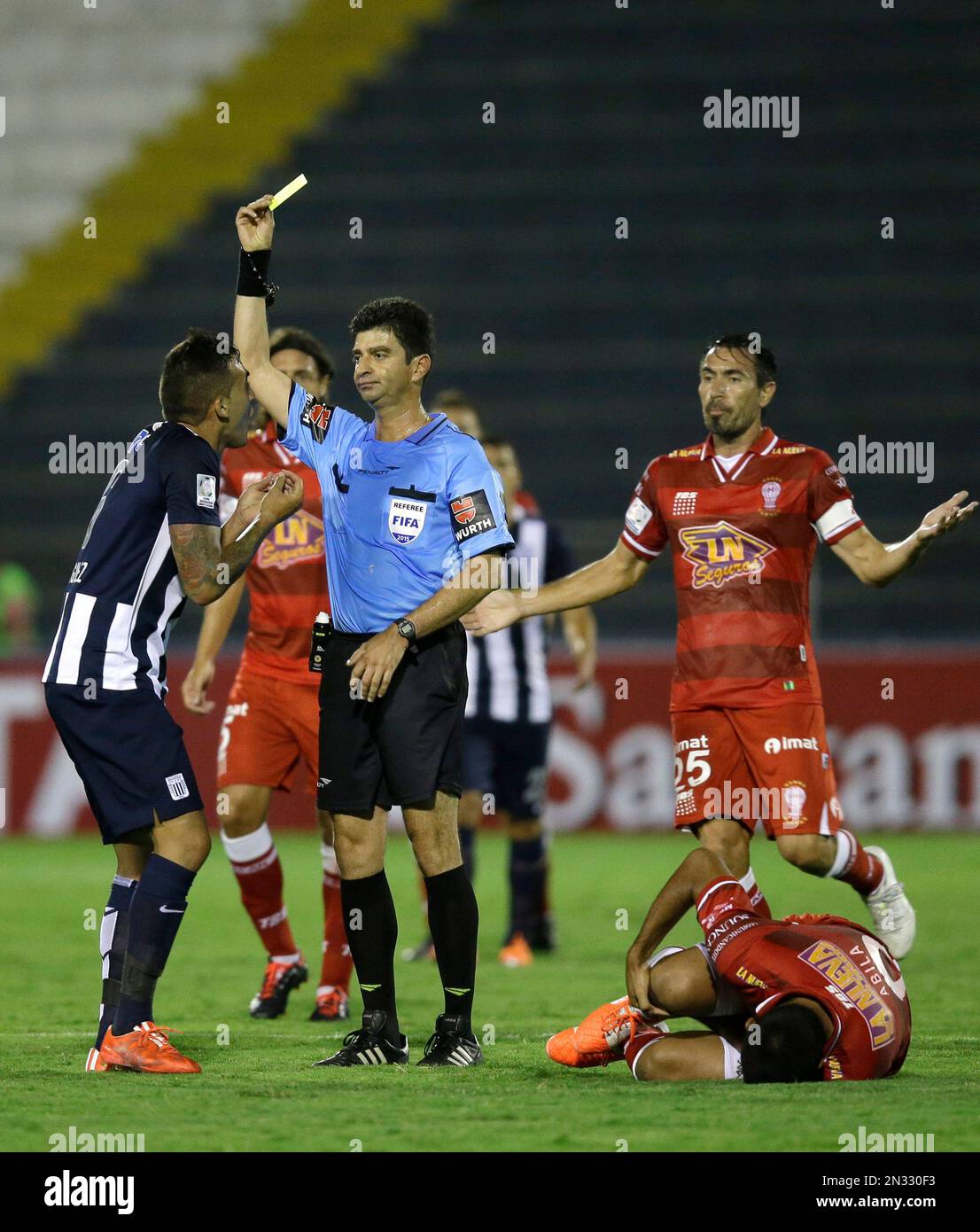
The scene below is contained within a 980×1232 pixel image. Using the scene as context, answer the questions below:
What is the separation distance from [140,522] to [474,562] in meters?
1.00

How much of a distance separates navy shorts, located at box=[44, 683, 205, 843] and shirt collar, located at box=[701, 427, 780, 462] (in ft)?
6.85

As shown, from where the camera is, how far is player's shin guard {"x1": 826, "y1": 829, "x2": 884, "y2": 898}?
639cm

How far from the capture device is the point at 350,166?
21.2 m

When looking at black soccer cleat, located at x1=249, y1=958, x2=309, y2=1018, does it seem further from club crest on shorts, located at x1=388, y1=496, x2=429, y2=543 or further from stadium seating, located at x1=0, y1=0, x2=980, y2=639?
stadium seating, located at x1=0, y1=0, x2=980, y2=639

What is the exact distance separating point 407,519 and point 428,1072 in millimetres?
1595

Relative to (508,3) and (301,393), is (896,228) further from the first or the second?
(301,393)

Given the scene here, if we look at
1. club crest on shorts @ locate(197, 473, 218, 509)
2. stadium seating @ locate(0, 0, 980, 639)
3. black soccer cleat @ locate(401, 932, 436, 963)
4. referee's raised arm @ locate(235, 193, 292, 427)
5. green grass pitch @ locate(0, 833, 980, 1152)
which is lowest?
black soccer cleat @ locate(401, 932, 436, 963)

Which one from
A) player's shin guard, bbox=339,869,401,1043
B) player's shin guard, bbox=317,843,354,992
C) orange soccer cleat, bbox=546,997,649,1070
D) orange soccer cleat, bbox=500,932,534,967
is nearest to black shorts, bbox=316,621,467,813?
player's shin guard, bbox=339,869,401,1043

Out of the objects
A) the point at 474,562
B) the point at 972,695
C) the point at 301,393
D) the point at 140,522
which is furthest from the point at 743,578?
the point at 972,695

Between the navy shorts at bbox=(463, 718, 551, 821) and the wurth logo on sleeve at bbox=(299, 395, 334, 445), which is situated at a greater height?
the wurth logo on sleeve at bbox=(299, 395, 334, 445)

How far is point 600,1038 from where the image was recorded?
5.46 meters

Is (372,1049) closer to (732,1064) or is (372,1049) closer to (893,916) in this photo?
(732,1064)

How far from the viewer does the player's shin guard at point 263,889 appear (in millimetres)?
7121

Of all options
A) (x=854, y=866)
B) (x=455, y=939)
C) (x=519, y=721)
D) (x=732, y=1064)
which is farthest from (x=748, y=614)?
(x=519, y=721)
